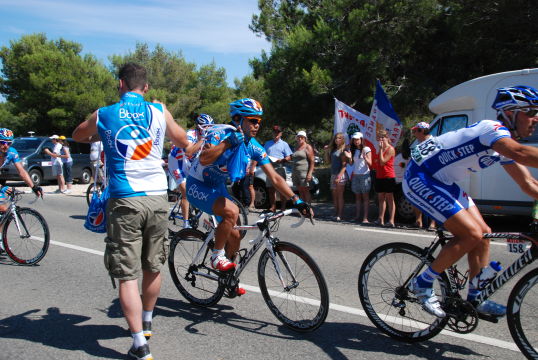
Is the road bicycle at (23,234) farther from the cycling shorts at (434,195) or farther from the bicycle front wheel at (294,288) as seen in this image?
the cycling shorts at (434,195)

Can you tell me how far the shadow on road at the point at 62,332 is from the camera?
4.06 m

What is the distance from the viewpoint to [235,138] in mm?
4168

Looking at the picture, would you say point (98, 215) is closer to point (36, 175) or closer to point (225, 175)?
point (225, 175)

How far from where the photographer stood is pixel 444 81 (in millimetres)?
16219

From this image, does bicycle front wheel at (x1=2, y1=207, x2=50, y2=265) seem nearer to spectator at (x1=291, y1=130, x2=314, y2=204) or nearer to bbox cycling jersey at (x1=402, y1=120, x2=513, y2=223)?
bbox cycling jersey at (x1=402, y1=120, x2=513, y2=223)

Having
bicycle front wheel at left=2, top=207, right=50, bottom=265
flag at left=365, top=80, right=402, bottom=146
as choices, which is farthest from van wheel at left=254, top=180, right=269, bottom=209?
bicycle front wheel at left=2, top=207, right=50, bottom=265

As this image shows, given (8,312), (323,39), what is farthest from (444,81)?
(8,312)

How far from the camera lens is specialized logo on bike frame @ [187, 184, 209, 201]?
4676mm

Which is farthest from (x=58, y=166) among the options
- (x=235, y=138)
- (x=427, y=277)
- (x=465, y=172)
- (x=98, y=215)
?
(x=465, y=172)

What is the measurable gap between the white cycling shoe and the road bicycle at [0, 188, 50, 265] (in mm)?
5248

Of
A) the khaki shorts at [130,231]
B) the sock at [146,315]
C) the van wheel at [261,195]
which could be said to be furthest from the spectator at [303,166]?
the khaki shorts at [130,231]

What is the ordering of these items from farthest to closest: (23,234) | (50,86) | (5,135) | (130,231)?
(50,86) < (23,234) < (5,135) < (130,231)

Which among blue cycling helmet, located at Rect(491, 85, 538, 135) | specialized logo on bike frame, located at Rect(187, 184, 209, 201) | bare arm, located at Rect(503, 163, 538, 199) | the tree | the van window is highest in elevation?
the tree

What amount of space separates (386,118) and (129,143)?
9148 mm
